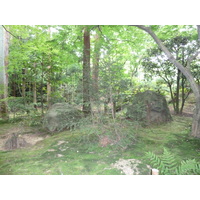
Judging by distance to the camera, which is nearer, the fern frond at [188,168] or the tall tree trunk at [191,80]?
the fern frond at [188,168]

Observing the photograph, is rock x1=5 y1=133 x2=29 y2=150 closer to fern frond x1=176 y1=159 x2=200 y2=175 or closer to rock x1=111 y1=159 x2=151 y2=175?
rock x1=111 y1=159 x2=151 y2=175

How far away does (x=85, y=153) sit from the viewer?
2357 millimetres

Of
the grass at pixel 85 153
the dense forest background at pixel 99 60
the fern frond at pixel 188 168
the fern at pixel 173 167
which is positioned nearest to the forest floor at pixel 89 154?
the grass at pixel 85 153

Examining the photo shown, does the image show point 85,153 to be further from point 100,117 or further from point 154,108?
point 154,108

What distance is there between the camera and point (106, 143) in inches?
103

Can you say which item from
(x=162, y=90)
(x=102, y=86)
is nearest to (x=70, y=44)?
(x=102, y=86)

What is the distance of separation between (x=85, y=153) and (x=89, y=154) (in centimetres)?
8

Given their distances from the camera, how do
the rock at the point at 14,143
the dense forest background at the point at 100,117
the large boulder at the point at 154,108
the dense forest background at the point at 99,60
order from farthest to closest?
the large boulder at the point at 154,108 < the rock at the point at 14,143 < the dense forest background at the point at 99,60 < the dense forest background at the point at 100,117

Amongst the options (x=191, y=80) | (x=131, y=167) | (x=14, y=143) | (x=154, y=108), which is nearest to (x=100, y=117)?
(x=131, y=167)

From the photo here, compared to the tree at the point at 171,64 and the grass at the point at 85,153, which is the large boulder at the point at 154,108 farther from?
the tree at the point at 171,64

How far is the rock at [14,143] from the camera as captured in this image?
109 inches

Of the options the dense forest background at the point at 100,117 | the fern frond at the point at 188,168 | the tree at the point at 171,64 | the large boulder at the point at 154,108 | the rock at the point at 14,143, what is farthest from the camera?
the tree at the point at 171,64

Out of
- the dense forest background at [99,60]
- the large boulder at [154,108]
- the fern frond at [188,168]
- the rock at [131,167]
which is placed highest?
the dense forest background at [99,60]
